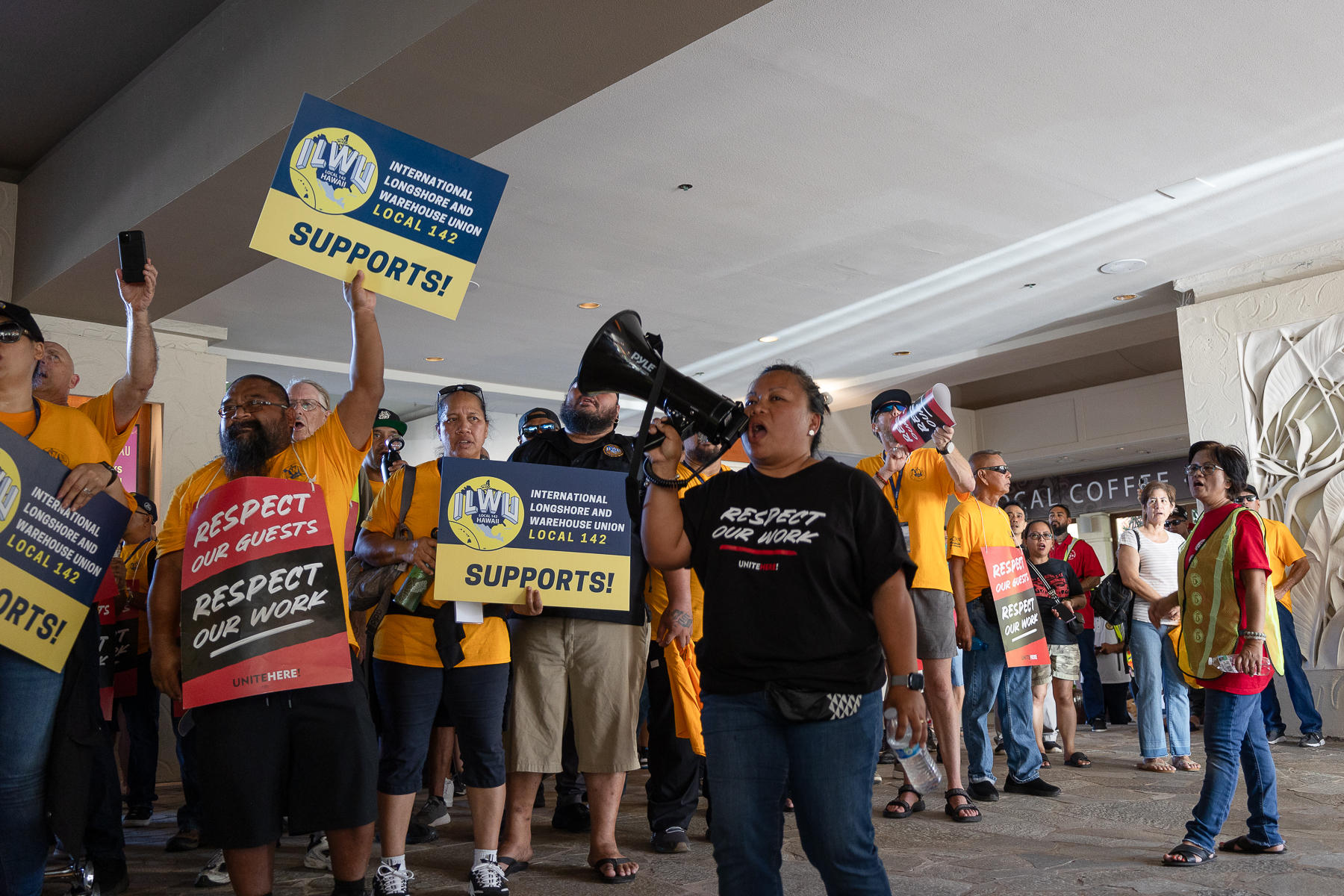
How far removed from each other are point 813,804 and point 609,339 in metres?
1.02

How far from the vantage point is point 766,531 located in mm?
2068

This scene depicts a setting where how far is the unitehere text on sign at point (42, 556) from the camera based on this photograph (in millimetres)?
2277

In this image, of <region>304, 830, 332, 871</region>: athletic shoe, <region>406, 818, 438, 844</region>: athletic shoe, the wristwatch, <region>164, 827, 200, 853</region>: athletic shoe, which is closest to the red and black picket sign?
the wristwatch

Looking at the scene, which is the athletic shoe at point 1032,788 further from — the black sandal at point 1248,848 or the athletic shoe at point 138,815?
the athletic shoe at point 138,815

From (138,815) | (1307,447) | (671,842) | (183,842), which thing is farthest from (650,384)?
(1307,447)

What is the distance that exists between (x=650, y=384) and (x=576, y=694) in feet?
4.43

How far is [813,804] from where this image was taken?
6.34ft

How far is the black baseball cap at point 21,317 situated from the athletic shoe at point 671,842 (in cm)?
241

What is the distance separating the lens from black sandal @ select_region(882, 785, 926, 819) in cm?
390

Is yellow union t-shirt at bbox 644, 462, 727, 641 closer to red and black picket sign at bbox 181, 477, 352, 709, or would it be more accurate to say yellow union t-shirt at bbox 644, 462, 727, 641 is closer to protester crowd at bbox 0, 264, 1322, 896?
protester crowd at bbox 0, 264, 1322, 896

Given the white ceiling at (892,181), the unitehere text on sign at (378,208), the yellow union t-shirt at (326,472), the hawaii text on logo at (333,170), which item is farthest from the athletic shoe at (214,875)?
the white ceiling at (892,181)

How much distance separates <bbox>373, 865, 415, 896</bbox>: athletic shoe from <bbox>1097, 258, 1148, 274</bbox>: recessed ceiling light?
631 centimetres

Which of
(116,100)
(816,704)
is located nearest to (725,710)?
(816,704)

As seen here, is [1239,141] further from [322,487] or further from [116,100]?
[116,100]
